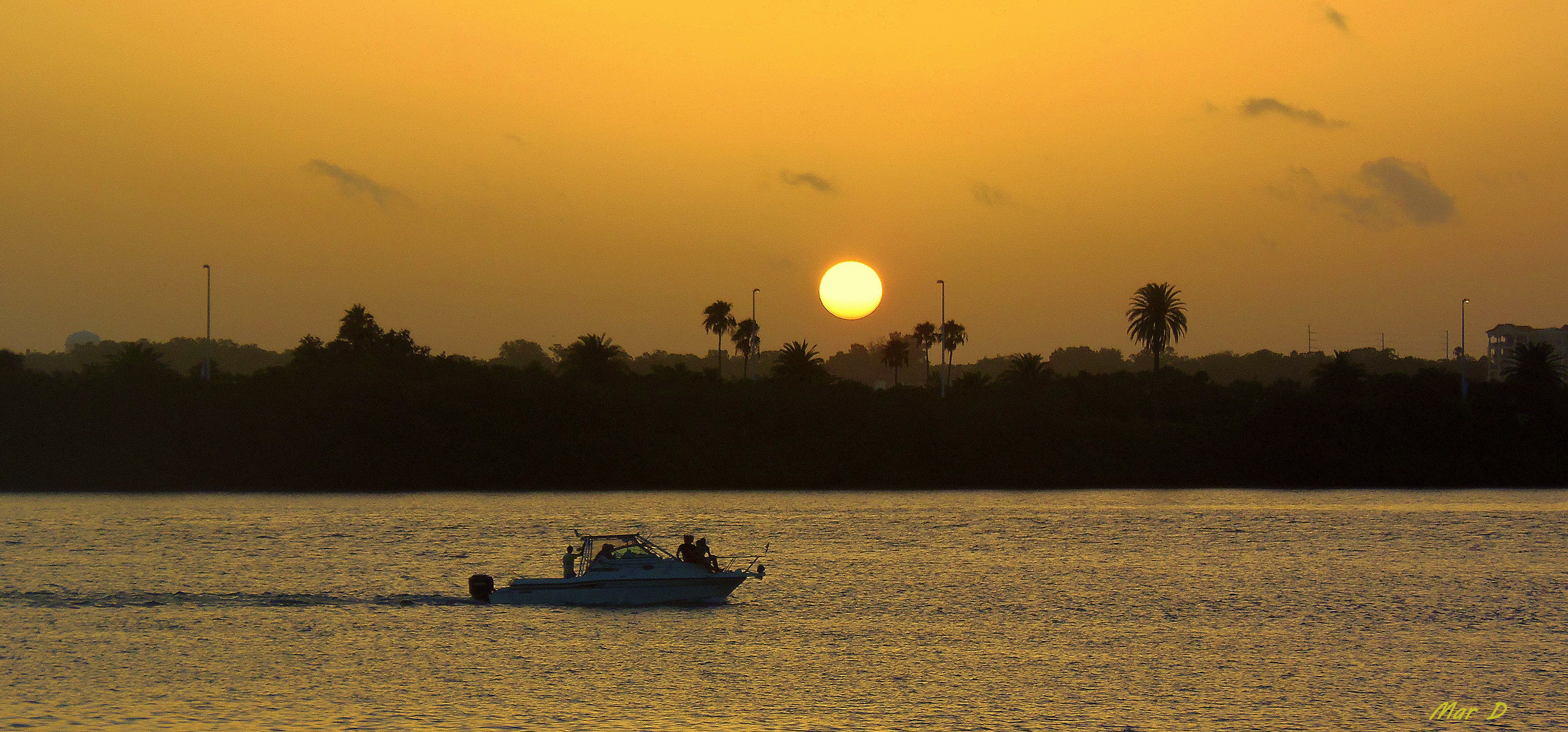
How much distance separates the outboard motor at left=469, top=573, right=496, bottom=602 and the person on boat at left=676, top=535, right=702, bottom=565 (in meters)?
7.30

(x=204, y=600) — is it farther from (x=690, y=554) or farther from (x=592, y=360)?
(x=592, y=360)

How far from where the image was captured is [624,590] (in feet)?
161

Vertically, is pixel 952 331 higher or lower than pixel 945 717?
higher

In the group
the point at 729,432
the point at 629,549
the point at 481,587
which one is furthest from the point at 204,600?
the point at 729,432

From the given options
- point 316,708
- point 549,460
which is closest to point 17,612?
point 316,708

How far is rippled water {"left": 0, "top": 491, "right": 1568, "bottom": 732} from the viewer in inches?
1300

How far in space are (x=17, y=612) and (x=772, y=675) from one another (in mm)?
30814

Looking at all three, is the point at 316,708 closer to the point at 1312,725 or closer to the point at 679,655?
the point at 679,655

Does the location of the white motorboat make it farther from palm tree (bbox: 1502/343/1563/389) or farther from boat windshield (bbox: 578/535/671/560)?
palm tree (bbox: 1502/343/1563/389)

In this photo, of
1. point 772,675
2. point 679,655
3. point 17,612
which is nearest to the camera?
point 772,675

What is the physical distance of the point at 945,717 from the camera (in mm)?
31922
